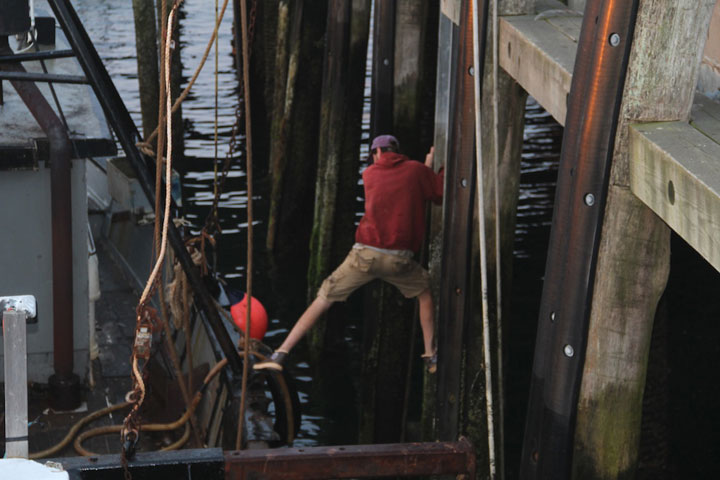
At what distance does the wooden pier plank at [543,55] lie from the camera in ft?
12.9

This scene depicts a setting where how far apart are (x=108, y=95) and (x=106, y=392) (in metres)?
1.77

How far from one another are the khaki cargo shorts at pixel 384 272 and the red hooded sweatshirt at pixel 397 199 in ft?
0.26

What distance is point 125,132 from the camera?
17.9 ft

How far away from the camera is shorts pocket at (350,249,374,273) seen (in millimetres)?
6332

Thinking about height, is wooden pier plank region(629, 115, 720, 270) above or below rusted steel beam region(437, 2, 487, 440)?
above

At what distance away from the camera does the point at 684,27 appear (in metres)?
3.06

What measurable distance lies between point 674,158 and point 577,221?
0.52 m

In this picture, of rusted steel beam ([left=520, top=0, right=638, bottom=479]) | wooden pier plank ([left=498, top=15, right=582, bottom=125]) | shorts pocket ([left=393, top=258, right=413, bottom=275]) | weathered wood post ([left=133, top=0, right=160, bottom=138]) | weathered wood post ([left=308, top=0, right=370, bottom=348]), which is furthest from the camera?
weathered wood post ([left=133, top=0, right=160, bottom=138])

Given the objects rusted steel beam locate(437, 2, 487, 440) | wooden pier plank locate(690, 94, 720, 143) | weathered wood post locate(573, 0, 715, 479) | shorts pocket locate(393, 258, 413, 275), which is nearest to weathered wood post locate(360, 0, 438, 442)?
shorts pocket locate(393, 258, 413, 275)

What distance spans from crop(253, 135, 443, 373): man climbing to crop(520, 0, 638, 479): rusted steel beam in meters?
2.59

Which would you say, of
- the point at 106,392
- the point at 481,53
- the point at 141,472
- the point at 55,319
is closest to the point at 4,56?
the point at 55,319

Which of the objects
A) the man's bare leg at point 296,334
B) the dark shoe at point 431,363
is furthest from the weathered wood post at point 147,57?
the dark shoe at point 431,363

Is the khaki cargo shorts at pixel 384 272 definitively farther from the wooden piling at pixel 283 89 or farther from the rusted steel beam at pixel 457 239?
the wooden piling at pixel 283 89

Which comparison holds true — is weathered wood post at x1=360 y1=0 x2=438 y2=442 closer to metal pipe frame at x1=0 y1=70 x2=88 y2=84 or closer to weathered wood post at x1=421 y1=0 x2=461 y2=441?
weathered wood post at x1=421 y1=0 x2=461 y2=441
